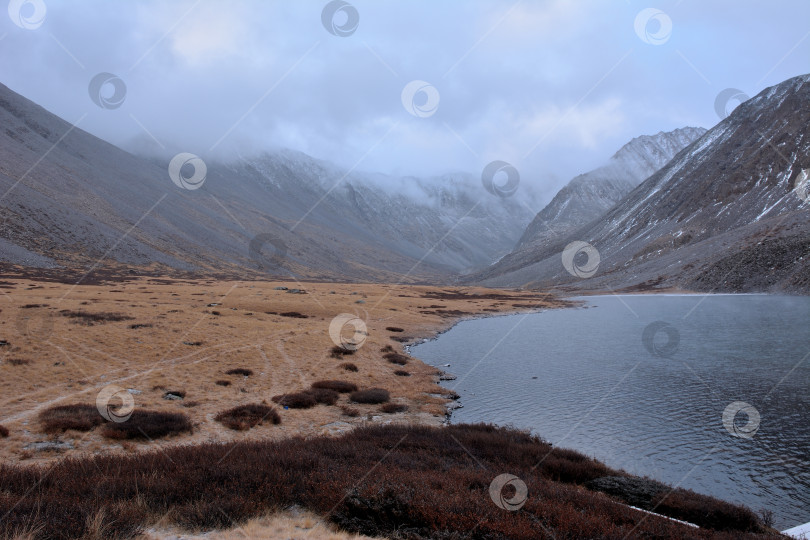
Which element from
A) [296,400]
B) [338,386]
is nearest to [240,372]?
[338,386]

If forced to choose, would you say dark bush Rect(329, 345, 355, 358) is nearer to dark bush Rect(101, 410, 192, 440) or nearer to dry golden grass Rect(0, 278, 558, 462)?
dry golden grass Rect(0, 278, 558, 462)

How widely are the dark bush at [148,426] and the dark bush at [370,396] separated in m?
10.3

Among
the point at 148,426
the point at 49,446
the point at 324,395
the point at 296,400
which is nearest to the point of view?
the point at 49,446

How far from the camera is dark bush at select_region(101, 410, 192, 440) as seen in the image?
19.5 metres

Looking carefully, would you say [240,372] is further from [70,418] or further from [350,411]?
[70,418]

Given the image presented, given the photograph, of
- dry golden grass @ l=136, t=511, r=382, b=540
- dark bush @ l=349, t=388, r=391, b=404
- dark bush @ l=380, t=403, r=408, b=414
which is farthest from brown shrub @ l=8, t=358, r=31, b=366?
dry golden grass @ l=136, t=511, r=382, b=540

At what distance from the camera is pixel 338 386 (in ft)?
102

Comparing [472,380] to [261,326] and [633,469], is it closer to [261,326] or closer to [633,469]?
[633,469]

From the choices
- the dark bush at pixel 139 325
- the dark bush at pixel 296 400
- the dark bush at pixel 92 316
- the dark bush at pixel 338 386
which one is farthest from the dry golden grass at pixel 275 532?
the dark bush at pixel 92 316

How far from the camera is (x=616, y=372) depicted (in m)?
38.4

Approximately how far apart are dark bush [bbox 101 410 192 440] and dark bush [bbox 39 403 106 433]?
2.60 feet

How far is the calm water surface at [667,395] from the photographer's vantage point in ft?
64.5

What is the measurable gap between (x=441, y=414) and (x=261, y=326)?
91.2 ft

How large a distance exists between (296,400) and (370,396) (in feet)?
15.9
